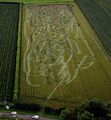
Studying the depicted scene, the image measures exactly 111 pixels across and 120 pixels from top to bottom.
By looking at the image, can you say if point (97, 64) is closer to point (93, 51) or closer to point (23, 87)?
point (93, 51)

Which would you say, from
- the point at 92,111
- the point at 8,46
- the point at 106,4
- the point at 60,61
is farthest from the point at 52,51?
the point at 106,4

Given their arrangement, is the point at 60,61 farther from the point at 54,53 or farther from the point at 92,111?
the point at 92,111

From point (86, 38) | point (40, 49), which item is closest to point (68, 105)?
point (40, 49)

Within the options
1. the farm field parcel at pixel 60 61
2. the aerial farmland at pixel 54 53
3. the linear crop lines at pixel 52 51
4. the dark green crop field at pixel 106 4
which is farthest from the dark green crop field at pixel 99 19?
the linear crop lines at pixel 52 51

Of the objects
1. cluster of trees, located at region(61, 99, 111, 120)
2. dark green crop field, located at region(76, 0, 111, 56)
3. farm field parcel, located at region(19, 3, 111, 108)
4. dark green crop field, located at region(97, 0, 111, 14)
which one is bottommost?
dark green crop field, located at region(97, 0, 111, 14)

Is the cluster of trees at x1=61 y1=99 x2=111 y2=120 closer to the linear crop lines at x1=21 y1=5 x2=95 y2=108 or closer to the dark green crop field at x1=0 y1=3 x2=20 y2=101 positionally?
the linear crop lines at x1=21 y1=5 x2=95 y2=108

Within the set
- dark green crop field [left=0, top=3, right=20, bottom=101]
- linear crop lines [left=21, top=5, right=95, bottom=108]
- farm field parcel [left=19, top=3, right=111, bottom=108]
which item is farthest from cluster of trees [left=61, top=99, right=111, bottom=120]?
dark green crop field [left=0, top=3, right=20, bottom=101]
